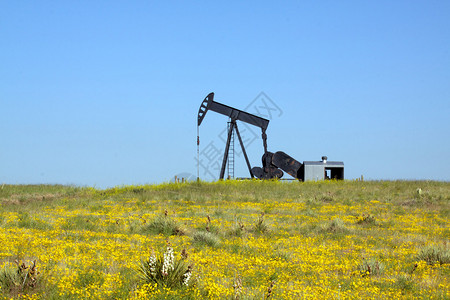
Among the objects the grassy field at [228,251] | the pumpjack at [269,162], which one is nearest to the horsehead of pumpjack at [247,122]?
the pumpjack at [269,162]

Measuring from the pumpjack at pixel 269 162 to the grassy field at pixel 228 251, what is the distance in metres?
12.2

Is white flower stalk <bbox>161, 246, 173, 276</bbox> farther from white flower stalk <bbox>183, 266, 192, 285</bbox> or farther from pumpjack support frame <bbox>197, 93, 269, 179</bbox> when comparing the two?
pumpjack support frame <bbox>197, 93, 269, 179</bbox>

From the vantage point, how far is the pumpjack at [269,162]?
34.7m

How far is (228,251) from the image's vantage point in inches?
432

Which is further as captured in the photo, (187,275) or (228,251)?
(228,251)

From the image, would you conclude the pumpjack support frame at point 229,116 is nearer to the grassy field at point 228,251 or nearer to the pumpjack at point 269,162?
the pumpjack at point 269,162

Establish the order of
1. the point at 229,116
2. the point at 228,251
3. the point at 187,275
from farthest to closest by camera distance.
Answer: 1. the point at 229,116
2. the point at 228,251
3. the point at 187,275

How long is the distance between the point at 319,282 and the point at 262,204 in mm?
13807

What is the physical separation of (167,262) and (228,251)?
154 inches

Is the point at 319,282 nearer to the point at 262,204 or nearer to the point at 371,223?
the point at 371,223

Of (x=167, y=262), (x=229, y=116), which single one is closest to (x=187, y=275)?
(x=167, y=262)

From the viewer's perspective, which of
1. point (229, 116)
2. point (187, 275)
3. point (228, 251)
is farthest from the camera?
point (229, 116)

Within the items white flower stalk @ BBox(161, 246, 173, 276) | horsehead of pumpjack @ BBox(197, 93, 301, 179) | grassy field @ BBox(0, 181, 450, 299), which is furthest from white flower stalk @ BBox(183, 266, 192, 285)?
horsehead of pumpjack @ BBox(197, 93, 301, 179)

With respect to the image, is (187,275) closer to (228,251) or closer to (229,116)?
(228,251)
